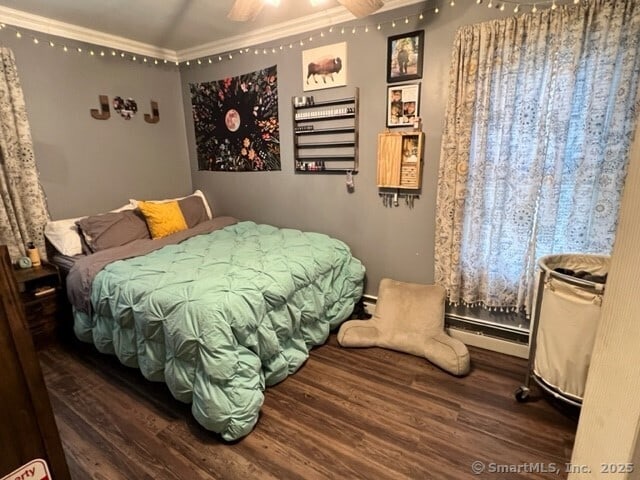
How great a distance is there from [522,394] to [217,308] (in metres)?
1.73

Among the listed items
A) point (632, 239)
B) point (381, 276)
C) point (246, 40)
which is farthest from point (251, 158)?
point (632, 239)

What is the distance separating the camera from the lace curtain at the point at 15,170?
2.39 metres

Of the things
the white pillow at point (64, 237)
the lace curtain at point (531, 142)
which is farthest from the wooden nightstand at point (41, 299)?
the lace curtain at point (531, 142)

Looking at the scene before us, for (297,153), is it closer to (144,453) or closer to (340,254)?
(340,254)

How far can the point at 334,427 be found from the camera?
1758 millimetres

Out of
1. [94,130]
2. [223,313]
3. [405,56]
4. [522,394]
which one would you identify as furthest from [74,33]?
Answer: [522,394]

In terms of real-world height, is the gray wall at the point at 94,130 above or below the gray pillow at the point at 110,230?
above

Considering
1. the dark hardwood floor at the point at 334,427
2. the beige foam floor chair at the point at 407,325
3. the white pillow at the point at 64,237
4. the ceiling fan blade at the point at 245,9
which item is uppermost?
the ceiling fan blade at the point at 245,9

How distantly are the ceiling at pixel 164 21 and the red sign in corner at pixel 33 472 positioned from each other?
259cm

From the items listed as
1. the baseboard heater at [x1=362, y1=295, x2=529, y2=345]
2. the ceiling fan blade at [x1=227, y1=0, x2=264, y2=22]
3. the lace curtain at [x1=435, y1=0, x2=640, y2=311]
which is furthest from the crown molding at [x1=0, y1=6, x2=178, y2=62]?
the baseboard heater at [x1=362, y1=295, x2=529, y2=345]

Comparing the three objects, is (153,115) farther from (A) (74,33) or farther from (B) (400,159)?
(B) (400,159)

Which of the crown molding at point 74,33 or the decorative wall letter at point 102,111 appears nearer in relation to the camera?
the crown molding at point 74,33

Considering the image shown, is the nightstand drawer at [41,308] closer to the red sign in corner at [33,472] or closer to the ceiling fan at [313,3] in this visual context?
the red sign in corner at [33,472]

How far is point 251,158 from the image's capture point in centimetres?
327
